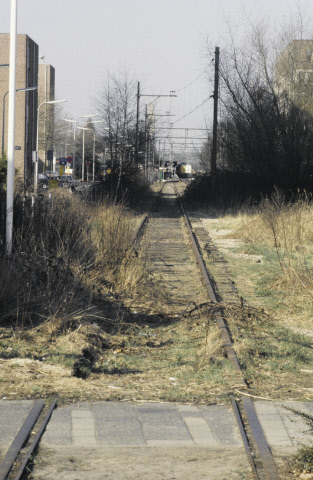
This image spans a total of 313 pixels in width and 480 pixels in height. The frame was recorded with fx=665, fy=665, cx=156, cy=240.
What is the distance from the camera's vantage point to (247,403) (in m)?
5.54

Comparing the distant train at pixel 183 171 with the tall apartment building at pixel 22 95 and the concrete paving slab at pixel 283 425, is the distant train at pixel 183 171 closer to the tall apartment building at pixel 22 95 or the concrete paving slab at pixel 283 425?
the tall apartment building at pixel 22 95

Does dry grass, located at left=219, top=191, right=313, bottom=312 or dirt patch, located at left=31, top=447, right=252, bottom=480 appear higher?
dry grass, located at left=219, top=191, right=313, bottom=312

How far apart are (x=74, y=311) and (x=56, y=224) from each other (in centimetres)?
316

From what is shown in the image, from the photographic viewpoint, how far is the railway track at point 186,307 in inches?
171

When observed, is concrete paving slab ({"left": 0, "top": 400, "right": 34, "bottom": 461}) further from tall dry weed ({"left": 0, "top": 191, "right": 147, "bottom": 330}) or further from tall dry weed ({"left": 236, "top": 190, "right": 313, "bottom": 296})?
tall dry weed ({"left": 236, "top": 190, "right": 313, "bottom": 296})

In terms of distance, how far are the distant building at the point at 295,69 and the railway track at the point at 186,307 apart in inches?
403

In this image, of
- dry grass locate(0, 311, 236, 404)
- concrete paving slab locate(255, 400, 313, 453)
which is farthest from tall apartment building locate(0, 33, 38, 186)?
concrete paving slab locate(255, 400, 313, 453)

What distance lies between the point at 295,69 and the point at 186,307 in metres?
23.0

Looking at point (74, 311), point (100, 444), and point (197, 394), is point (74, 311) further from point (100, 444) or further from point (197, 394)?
point (100, 444)

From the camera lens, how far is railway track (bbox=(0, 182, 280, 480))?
4.33 metres

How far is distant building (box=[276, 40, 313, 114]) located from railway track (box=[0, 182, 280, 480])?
403 inches

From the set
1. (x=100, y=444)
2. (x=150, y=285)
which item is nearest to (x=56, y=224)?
(x=150, y=285)

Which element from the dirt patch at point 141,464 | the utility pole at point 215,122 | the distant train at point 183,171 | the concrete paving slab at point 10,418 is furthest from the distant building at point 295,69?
the distant train at point 183,171

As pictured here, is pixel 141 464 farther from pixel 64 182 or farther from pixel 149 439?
pixel 64 182
